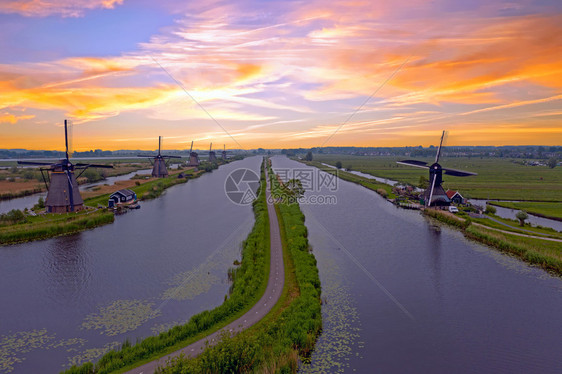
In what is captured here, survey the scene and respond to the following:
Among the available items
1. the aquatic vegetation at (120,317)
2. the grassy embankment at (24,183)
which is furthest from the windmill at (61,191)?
the aquatic vegetation at (120,317)

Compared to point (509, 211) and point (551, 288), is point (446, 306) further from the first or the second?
point (509, 211)

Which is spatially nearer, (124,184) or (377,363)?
(377,363)

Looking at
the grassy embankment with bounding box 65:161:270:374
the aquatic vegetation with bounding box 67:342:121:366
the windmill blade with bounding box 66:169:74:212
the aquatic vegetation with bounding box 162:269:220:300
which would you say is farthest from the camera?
the windmill blade with bounding box 66:169:74:212

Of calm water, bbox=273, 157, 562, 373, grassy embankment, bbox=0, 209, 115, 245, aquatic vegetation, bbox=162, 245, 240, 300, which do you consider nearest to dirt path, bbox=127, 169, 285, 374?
calm water, bbox=273, 157, 562, 373

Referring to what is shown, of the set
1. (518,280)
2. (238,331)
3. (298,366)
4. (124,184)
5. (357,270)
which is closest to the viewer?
(298,366)

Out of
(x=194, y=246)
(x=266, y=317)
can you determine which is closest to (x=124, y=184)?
(x=194, y=246)

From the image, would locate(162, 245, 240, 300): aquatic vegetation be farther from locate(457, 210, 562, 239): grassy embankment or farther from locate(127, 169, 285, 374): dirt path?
locate(457, 210, 562, 239): grassy embankment

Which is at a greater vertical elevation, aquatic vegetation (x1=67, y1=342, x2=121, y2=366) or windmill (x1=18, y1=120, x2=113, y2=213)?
windmill (x1=18, y1=120, x2=113, y2=213)
